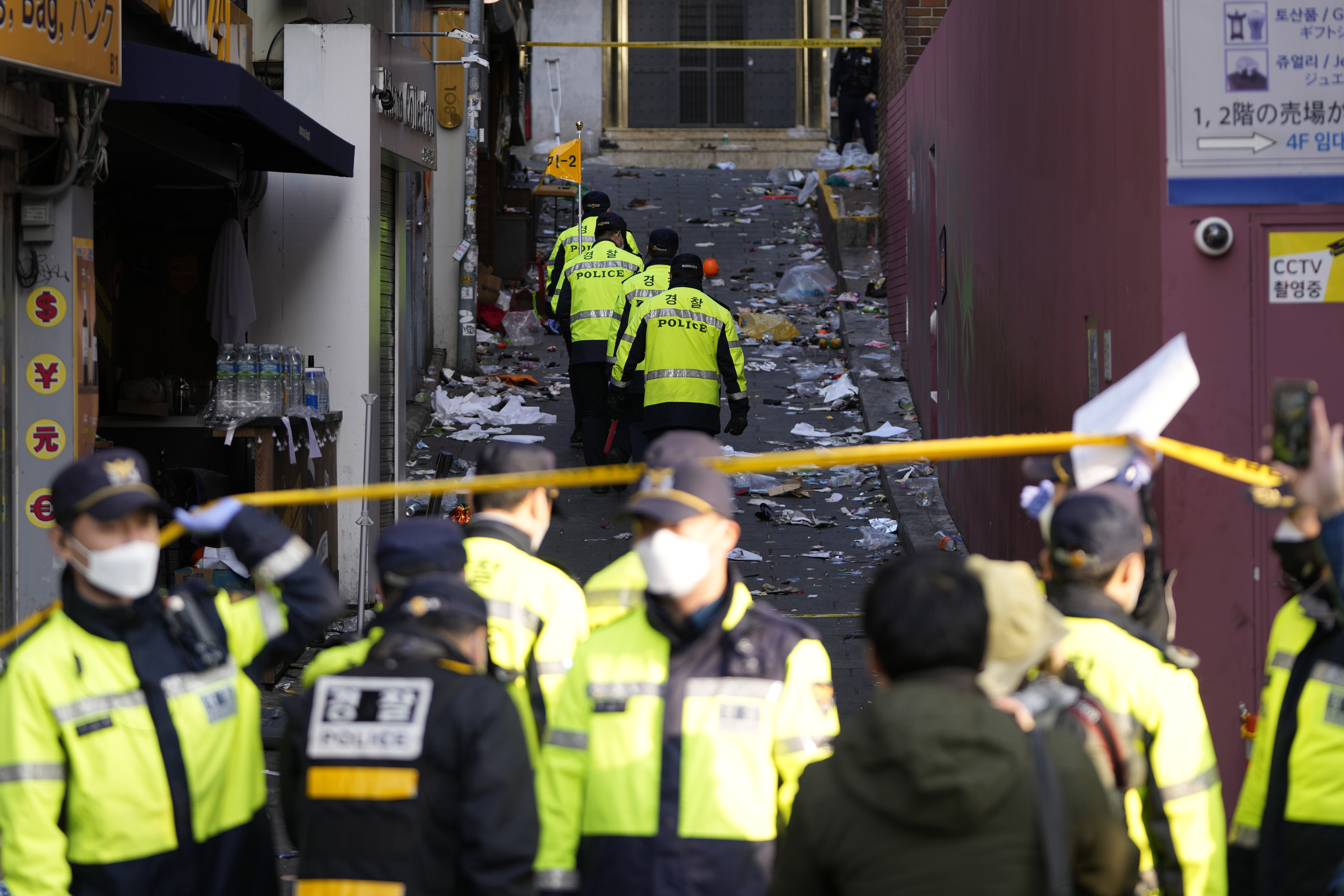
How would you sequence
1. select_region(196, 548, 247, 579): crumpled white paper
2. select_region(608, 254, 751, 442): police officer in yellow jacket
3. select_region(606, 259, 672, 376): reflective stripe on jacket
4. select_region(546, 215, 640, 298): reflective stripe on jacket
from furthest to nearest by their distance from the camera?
select_region(546, 215, 640, 298): reflective stripe on jacket < select_region(606, 259, 672, 376): reflective stripe on jacket < select_region(608, 254, 751, 442): police officer in yellow jacket < select_region(196, 548, 247, 579): crumpled white paper

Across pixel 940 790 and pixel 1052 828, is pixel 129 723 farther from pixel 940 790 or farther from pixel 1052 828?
pixel 1052 828

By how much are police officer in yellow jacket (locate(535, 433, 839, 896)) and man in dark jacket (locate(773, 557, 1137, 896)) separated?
57cm

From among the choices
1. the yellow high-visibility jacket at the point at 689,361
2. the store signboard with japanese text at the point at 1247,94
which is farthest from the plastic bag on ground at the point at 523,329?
the store signboard with japanese text at the point at 1247,94

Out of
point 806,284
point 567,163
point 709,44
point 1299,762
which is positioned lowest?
point 1299,762

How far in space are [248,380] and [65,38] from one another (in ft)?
9.35

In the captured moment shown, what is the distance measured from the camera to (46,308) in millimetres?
6355

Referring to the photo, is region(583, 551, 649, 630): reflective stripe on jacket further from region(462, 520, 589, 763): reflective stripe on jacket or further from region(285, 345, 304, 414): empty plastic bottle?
region(285, 345, 304, 414): empty plastic bottle

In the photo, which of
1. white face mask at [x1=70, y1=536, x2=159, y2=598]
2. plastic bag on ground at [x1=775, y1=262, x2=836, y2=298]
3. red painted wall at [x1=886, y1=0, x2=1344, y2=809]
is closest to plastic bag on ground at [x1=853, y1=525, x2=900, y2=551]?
red painted wall at [x1=886, y1=0, x2=1344, y2=809]

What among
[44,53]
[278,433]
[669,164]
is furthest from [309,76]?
[669,164]

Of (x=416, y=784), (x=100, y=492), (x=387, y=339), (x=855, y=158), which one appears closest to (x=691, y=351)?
(x=387, y=339)

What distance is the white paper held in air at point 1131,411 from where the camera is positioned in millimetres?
3523

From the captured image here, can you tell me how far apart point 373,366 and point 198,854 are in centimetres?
647

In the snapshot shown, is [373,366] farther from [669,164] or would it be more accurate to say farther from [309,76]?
[669,164]

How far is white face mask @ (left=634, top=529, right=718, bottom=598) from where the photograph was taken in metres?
3.17
